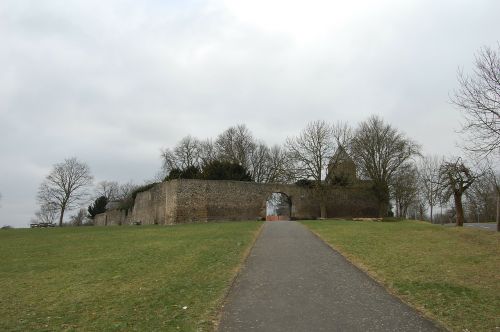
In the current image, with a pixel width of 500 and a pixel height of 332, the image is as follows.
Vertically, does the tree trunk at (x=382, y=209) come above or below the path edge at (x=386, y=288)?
above

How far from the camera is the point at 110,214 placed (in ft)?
196

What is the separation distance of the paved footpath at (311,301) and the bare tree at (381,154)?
33275mm

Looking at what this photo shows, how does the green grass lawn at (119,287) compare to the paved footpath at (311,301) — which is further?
the green grass lawn at (119,287)

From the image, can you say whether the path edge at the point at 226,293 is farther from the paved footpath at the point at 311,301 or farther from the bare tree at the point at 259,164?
the bare tree at the point at 259,164

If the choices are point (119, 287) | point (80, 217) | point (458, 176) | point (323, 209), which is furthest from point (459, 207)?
point (80, 217)

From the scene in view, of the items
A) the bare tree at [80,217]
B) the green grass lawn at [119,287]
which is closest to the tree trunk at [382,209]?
the green grass lawn at [119,287]

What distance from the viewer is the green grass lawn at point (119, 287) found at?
737 centimetres

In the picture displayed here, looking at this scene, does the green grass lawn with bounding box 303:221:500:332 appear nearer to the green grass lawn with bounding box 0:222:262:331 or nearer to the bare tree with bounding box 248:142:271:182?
the green grass lawn with bounding box 0:222:262:331

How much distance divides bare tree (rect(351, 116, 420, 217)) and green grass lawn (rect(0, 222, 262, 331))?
1178 inches

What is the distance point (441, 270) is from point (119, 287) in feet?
26.1

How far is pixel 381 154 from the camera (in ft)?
146

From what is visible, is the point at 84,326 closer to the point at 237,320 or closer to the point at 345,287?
the point at 237,320

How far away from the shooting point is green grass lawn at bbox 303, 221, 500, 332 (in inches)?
295

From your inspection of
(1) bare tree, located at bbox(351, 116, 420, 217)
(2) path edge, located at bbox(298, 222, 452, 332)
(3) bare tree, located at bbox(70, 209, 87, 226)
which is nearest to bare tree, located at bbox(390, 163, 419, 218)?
(1) bare tree, located at bbox(351, 116, 420, 217)
